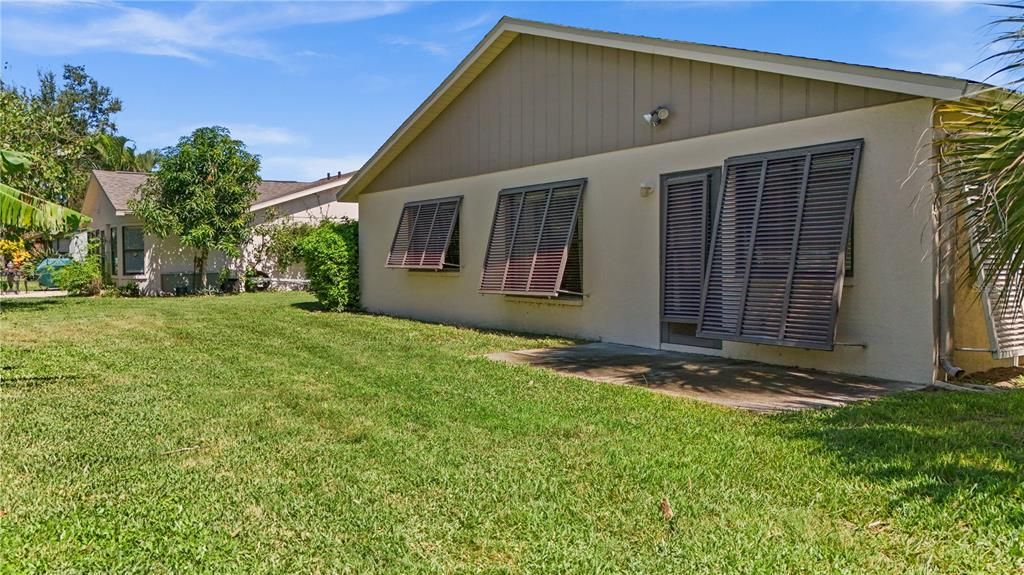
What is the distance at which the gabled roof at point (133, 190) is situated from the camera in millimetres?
23420

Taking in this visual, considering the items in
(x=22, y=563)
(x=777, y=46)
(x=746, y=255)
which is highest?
(x=777, y=46)

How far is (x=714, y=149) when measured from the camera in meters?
9.33

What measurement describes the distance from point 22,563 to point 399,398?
3653 millimetres

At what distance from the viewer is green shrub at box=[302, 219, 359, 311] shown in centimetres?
1653

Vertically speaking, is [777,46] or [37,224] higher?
[777,46]

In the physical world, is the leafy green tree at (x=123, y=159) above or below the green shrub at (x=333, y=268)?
above

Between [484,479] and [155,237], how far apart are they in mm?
22211

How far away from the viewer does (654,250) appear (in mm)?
10125

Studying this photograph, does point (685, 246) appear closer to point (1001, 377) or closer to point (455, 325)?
point (1001, 377)

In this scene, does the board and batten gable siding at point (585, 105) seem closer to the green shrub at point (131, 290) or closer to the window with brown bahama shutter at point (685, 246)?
the window with brown bahama shutter at point (685, 246)

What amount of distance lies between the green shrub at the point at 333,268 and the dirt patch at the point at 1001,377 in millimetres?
12738

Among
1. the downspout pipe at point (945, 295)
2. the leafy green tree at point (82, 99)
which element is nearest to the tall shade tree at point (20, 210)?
the downspout pipe at point (945, 295)

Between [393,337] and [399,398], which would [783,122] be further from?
[393,337]

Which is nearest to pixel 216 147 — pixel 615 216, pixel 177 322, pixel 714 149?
pixel 177 322
